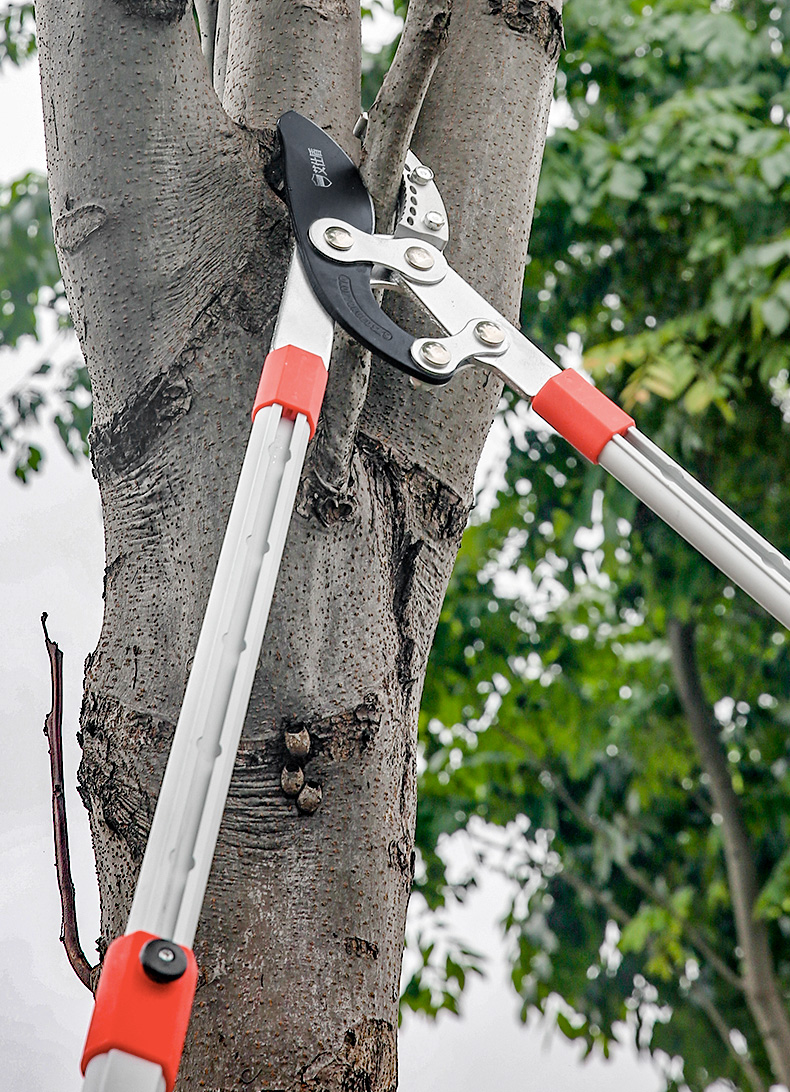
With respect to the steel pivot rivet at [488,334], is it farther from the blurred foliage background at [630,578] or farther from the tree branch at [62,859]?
the blurred foliage background at [630,578]

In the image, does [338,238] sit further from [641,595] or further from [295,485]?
[641,595]

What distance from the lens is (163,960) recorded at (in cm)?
33

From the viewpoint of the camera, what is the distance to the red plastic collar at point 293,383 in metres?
0.43

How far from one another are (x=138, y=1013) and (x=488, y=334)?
1.13 ft

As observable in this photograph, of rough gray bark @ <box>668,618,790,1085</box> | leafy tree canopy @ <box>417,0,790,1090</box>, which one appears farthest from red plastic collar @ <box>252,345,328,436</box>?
rough gray bark @ <box>668,618,790,1085</box>

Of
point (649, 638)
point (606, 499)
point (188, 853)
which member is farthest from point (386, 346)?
point (649, 638)

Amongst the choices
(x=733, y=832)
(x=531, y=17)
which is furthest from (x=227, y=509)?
(x=733, y=832)

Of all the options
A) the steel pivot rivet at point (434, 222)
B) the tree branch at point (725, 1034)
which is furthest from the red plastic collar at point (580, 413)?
the tree branch at point (725, 1034)

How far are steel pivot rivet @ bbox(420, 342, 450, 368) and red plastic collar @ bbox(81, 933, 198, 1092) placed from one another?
29cm

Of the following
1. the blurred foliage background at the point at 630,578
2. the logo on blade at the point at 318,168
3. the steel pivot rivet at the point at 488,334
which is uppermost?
the blurred foliage background at the point at 630,578

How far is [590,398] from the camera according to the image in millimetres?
503

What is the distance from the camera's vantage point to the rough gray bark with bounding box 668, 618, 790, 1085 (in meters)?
2.03

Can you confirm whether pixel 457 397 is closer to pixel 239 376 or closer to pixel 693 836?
pixel 239 376

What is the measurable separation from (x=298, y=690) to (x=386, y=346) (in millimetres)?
166
